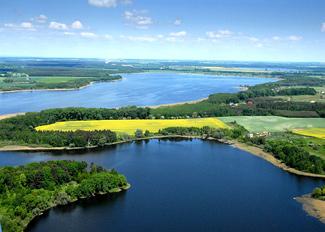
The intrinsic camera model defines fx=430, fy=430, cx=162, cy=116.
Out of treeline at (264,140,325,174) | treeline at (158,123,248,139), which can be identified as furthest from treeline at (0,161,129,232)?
treeline at (158,123,248,139)

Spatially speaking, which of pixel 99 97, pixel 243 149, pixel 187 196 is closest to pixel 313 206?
pixel 187 196

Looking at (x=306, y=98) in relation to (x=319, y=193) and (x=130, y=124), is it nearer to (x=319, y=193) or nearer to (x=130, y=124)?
(x=130, y=124)

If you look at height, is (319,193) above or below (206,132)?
above

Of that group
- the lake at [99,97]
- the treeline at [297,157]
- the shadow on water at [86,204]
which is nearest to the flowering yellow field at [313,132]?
the treeline at [297,157]

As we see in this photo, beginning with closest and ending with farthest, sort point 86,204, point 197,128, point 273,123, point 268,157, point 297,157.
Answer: point 86,204
point 297,157
point 268,157
point 197,128
point 273,123

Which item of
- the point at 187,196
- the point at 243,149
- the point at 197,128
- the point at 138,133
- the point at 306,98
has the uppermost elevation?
the point at 306,98

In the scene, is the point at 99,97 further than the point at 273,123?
Yes

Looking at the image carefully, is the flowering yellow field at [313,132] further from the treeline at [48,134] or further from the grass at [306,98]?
the grass at [306,98]

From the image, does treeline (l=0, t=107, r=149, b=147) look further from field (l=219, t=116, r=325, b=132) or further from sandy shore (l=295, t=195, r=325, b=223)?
sandy shore (l=295, t=195, r=325, b=223)
